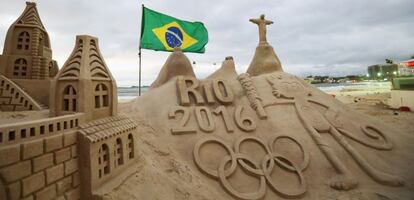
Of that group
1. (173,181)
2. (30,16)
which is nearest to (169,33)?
(30,16)

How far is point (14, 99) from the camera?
28.4 feet

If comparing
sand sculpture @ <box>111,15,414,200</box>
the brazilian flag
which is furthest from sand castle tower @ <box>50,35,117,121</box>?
the brazilian flag

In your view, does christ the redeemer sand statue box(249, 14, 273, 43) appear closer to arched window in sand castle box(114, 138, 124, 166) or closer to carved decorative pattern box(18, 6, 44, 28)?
arched window in sand castle box(114, 138, 124, 166)

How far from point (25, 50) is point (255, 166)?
10.7 m

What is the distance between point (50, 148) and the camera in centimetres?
370

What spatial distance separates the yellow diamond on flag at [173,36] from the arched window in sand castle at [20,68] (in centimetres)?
587

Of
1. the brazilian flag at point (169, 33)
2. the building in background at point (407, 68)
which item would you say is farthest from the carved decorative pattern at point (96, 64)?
the building in background at point (407, 68)

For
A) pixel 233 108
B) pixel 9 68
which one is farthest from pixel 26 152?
pixel 9 68

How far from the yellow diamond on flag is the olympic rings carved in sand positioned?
6.73m

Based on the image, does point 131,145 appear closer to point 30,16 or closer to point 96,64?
point 96,64

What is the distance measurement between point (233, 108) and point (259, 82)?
2208 mm

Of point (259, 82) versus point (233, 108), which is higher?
point (259, 82)

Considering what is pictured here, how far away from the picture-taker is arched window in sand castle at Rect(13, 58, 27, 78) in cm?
968

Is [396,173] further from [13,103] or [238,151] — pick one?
[13,103]
